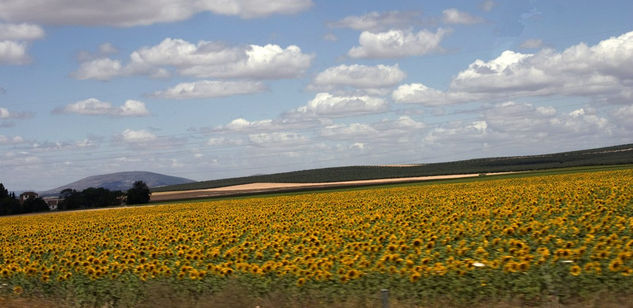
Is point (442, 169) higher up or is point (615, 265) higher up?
point (442, 169)

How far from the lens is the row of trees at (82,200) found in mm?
76062

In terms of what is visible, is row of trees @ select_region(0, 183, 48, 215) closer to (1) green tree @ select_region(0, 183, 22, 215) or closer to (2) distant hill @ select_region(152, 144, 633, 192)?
(1) green tree @ select_region(0, 183, 22, 215)

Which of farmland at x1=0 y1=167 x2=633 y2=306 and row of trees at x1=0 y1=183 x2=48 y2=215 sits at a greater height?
row of trees at x1=0 y1=183 x2=48 y2=215

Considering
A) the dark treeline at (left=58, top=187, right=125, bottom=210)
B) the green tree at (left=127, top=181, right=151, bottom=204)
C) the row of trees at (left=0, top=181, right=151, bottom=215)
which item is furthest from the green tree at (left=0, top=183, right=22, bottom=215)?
the green tree at (left=127, top=181, right=151, bottom=204)

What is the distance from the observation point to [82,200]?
262 feet

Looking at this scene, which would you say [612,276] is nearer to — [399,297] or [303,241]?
[399,297]

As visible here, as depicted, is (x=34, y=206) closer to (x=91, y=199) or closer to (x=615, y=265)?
(x=91, y=199)

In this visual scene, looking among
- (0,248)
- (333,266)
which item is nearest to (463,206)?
(333,266)

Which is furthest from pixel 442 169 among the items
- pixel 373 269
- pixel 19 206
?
pixel 373 269

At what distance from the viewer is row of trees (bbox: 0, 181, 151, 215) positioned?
250ft

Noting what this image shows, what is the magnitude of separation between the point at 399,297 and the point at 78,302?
6.12 meters

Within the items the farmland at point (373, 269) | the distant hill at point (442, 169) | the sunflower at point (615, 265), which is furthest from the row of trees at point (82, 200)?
the sunflower at point (615, 265)

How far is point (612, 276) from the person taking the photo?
35.2 feet

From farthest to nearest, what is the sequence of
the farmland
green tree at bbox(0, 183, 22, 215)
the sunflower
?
green tree at bbox(0, 183, 22, 215) < the farmland < the sunflower
